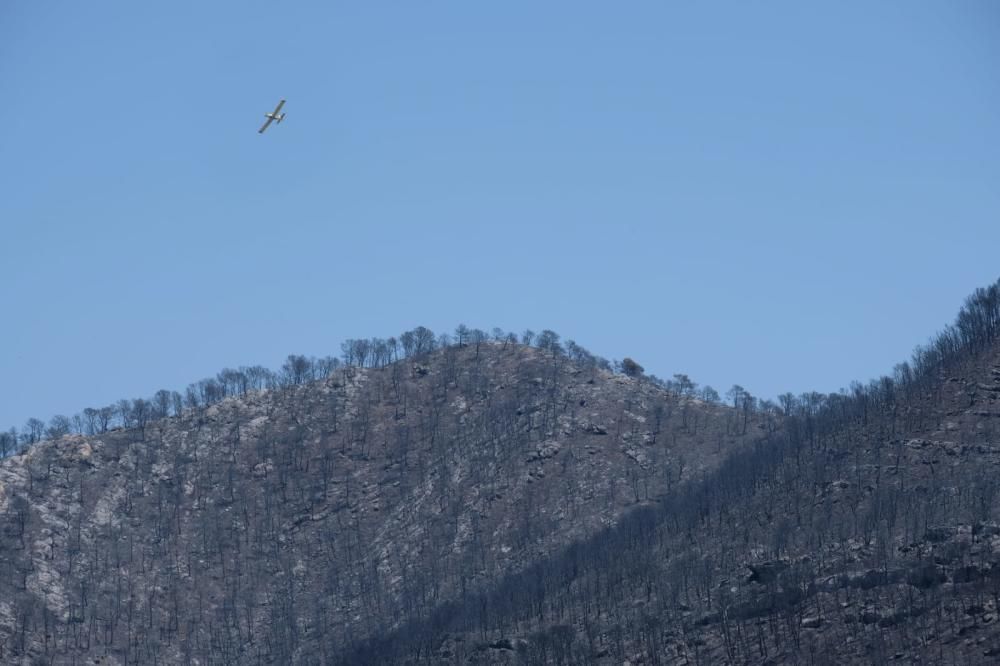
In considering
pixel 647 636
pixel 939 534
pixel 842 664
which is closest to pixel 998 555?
pixel 939 534

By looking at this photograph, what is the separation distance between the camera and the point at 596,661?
197 metres

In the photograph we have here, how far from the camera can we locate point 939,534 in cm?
19412

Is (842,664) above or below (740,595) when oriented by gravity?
below

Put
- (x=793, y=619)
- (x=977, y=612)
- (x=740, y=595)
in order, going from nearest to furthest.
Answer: (x=977, y=612), (x=793, y=619), (x=740, y=595)

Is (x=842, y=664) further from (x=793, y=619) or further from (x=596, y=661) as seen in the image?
(x=596, y=661)

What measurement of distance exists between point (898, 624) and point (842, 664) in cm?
758

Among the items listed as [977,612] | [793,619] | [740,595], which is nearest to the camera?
[977,612]

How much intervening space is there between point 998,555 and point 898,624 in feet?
46.7

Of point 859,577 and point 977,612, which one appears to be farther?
point 859,577

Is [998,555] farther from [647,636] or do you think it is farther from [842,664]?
[647,636]

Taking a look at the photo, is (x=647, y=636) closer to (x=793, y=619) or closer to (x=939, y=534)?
(x=793, y=619)

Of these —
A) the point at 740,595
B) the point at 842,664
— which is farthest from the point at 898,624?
the point at 740,595

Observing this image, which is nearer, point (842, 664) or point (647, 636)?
point (842, 664)

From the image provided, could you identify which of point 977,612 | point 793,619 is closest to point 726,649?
point 793,619
